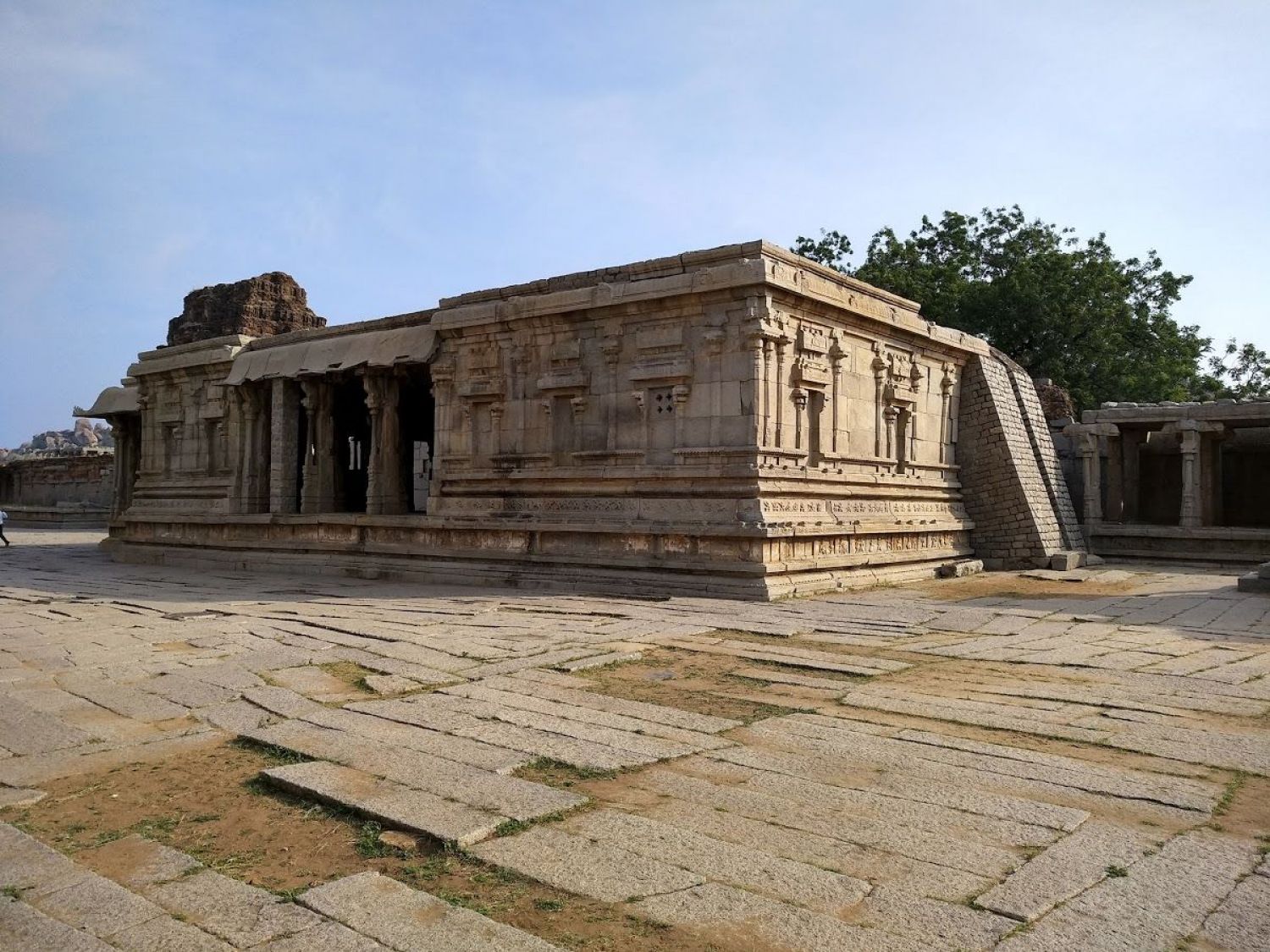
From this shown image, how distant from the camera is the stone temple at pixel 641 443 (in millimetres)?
12008

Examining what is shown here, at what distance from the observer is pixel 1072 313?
27.9 m

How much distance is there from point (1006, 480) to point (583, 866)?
1430 cm

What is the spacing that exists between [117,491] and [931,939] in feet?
81.8

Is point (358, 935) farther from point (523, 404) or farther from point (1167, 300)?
point (1167, 300)

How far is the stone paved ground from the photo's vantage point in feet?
9.82

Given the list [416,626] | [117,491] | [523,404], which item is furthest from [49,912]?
[117,491]

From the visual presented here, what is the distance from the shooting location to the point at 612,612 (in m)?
9.98

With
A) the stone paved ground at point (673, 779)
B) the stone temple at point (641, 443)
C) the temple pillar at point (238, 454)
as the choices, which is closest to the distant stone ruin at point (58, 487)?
the stone temple at point (641, 443)

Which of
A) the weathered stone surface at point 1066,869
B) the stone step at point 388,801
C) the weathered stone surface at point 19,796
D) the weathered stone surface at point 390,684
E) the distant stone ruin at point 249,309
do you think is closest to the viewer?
the weathered stone surface at point 1066,869

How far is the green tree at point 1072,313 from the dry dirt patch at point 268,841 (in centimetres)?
2699

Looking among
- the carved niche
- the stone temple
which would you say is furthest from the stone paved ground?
the carved niche

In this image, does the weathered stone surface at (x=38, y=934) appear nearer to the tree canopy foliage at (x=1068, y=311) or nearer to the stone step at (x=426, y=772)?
the stone step at (x=426, y=772)

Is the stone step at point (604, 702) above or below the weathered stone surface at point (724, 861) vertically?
above

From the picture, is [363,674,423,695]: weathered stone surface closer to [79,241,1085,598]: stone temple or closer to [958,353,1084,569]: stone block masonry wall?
[79,241,1085,598]: stone temple
